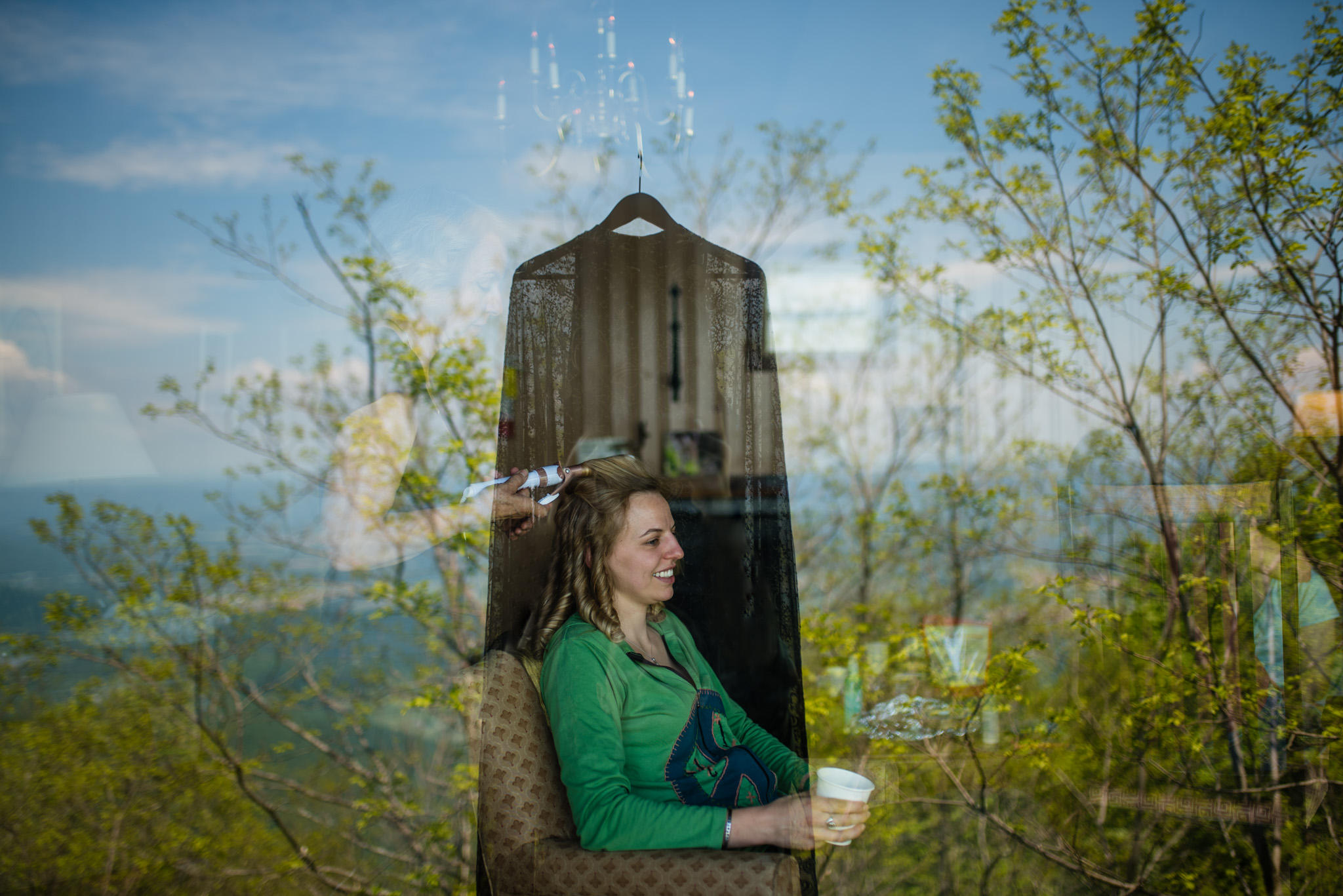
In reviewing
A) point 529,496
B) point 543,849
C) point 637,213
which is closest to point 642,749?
point 543,849

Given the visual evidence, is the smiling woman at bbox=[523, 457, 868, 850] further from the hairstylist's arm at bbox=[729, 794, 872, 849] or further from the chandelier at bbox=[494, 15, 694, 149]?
the chandelier at bbox=[494, 15, 694, 149]

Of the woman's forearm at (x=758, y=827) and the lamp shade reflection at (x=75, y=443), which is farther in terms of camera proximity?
the lamp shade reflection at (x=75, y=443)

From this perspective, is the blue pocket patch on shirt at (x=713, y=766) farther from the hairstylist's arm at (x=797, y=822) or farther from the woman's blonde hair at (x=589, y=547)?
the woman's blonde hair at (x=589, y=547)

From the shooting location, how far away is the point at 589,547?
4.66ft

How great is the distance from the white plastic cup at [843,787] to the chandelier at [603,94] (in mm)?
1659

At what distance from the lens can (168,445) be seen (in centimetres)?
187

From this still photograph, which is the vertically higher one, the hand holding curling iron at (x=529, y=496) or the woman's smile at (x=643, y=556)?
the hand holding curling iron at (x=529, y=496)

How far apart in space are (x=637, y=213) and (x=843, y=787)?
1198 mm

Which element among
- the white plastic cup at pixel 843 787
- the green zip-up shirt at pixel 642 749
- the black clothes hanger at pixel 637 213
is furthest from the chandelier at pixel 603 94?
the white plastic cup at pixel 843 787

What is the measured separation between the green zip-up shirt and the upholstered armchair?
3cm

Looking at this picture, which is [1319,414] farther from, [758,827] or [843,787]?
[758,827]

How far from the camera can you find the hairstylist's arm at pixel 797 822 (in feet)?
4.10

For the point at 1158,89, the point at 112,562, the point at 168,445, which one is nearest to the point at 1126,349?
the point at 1158,89

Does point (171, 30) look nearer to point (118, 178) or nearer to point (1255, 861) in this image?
point (118, 178)
